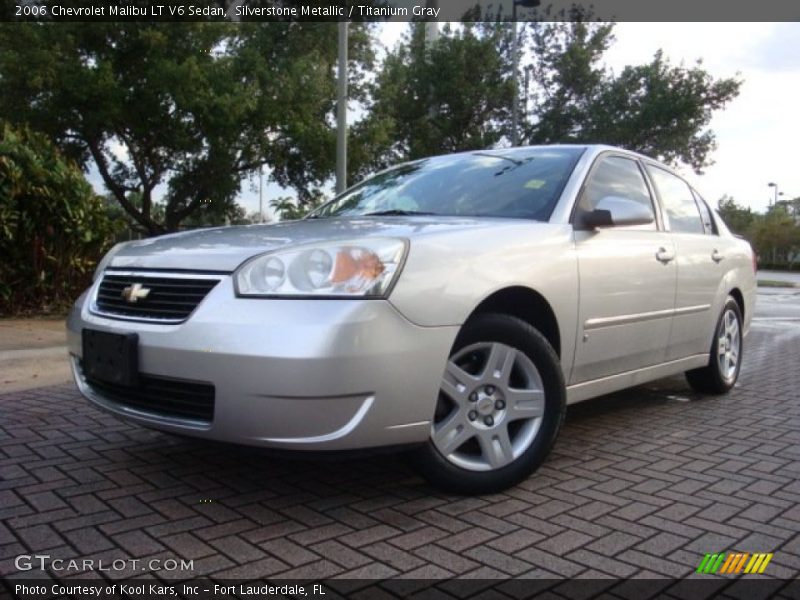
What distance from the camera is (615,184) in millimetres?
4363

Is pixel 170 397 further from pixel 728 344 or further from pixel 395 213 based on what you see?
pixel 728 344

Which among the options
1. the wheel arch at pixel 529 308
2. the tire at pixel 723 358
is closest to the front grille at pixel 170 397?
the wheel arch at pixel 529 308

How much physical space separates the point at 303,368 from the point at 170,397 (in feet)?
2.09

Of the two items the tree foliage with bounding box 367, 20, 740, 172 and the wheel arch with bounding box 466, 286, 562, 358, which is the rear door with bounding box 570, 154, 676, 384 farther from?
the tree foliage with bounding box 367, 20, 740, 172

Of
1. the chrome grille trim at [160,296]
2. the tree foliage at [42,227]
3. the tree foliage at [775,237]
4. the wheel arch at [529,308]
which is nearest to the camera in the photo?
the chrome grille trim at [160,296]

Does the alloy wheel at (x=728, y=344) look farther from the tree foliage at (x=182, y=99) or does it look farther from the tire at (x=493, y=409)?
the tree foliage at (x=182, y=99)

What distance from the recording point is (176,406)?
2891mm

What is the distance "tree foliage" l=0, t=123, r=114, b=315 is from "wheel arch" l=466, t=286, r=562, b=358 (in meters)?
7.01

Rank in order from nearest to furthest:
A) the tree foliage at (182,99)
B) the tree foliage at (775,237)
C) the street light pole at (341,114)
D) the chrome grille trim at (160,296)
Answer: the chrome grille trim at (160,296) < the street light pole at (341,114) < the tree foliage at (182,99) < the tree foliage at (775,237)

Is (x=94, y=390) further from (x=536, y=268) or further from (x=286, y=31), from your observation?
(x=286, y=31)

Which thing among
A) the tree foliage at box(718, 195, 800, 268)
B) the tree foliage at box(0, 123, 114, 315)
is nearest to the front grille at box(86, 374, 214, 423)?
the tree foliage at box(0, 123, 114, 315)

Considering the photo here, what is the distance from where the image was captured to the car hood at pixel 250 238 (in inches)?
116

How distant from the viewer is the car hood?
2.95 meters

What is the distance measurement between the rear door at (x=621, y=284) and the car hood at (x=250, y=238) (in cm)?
47
